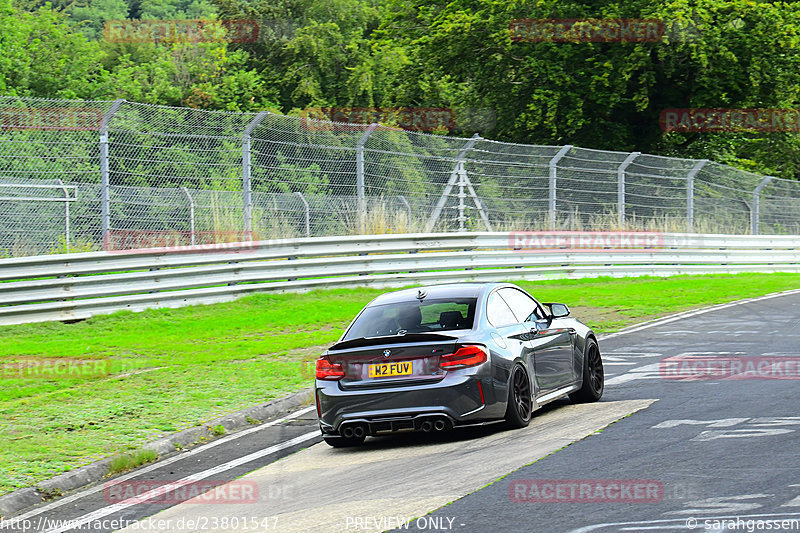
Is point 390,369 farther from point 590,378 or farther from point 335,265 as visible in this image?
point 335,265

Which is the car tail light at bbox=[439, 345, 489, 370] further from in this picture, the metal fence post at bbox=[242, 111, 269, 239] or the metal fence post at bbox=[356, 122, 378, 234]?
the metal fence post at bbox=[356, 122, 378, 234]

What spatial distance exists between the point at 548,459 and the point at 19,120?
11819mm

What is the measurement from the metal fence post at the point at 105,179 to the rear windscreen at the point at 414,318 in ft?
27.9

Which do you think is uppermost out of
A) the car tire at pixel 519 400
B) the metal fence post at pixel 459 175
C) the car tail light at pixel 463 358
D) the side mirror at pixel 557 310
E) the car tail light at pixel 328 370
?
the metal fence post at pixel 459 175

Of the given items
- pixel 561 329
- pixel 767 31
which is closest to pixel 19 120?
pixel 561 329

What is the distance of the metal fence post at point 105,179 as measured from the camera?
16.9 metres

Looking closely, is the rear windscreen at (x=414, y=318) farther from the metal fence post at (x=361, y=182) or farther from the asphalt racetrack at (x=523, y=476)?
the metal fence post at (x=361, y=182)

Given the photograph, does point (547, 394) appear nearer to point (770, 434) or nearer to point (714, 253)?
point (770, 434)

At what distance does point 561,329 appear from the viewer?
33.2 ft

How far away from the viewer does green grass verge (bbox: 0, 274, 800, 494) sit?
357 inches

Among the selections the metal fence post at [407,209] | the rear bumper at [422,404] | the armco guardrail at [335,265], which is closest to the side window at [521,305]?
the rear bumper at [422,404]

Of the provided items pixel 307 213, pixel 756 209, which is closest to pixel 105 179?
pixel 307 213

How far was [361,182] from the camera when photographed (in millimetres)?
21219

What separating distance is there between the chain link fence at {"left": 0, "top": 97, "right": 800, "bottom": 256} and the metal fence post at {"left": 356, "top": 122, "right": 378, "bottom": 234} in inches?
1.0
